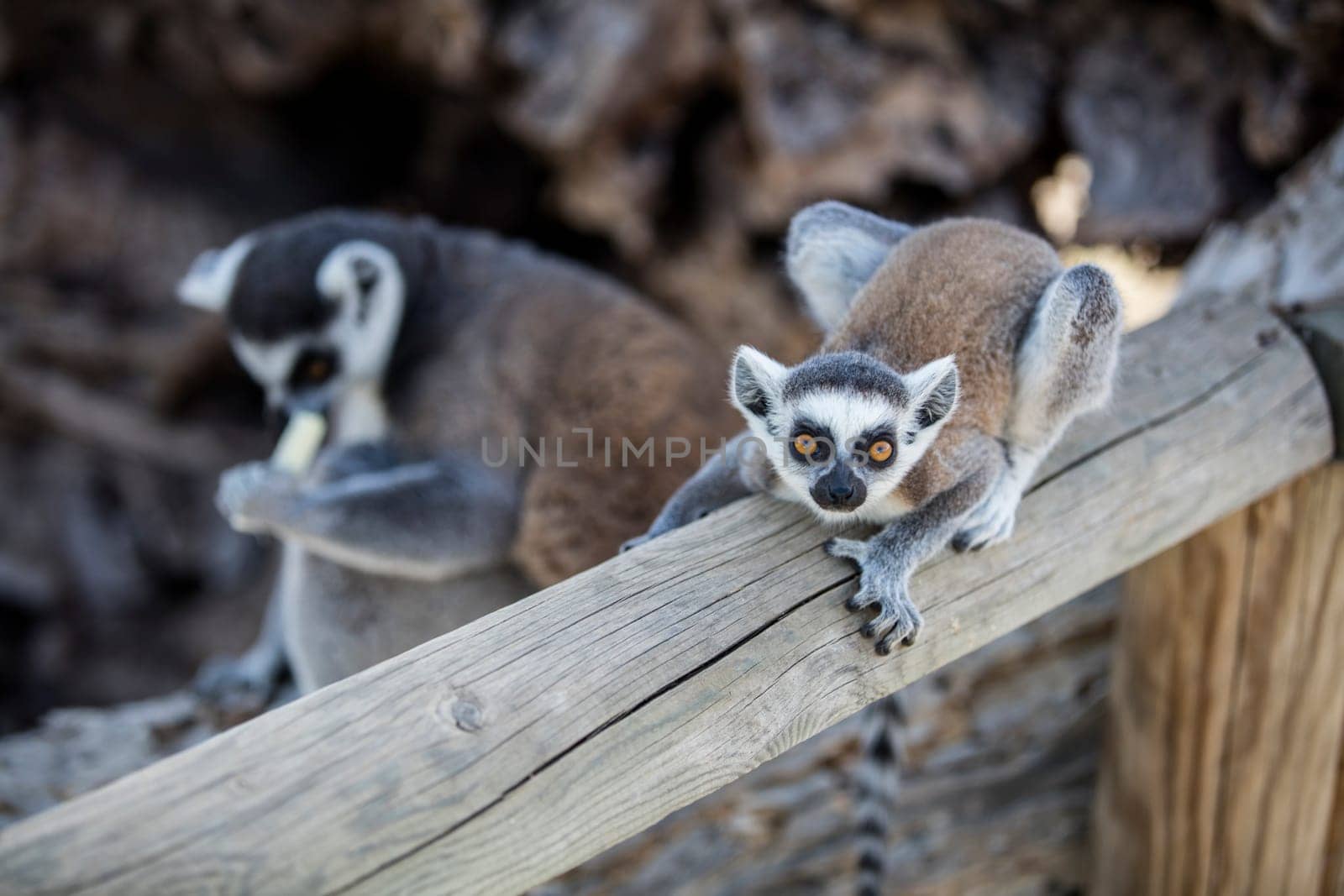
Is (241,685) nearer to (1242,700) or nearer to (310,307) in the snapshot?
(310,307)

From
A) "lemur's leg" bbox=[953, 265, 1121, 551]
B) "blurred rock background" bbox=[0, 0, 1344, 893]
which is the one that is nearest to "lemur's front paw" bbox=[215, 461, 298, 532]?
"blurred rock background" bbox=[0, 0, 1344, 893]

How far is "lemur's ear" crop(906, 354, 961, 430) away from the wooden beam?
0.33m

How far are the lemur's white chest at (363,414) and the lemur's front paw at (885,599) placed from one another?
7.31 ft

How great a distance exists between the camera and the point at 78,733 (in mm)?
4207

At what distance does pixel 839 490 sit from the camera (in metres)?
2.19

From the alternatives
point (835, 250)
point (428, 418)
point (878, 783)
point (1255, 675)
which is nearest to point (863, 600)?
point (878, 783)

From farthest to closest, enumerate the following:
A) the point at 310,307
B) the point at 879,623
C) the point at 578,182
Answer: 1. the point at 578,182
2. the point at 310,307
3. the point at 879,623

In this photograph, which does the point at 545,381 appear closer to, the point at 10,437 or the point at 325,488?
the point at 325,488

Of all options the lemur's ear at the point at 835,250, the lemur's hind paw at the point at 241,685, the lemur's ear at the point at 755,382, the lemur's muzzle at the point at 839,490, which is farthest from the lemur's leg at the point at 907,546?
the lemur's hind paw at the point at 241,685

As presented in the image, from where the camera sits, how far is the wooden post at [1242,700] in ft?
9.84

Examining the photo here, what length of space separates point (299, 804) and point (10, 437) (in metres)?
7.00

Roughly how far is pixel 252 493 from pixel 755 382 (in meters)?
1.92

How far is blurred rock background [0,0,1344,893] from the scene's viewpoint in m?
4.17

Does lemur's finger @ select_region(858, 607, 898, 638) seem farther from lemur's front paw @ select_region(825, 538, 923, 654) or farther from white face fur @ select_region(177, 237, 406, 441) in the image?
white face fur @ select_region(177, 237, 406, 441)
